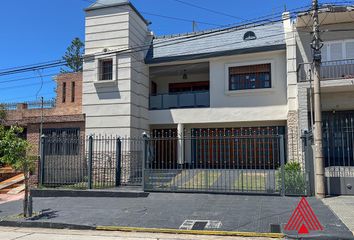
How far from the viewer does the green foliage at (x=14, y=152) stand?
10.4 meters

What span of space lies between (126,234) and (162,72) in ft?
43.0

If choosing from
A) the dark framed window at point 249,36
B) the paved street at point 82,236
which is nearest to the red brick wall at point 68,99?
the dark framed window at point 249,36

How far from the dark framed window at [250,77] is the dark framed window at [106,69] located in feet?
20.8

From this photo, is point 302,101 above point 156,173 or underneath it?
above

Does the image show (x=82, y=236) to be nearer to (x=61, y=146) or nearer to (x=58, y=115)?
(x=61, y=146)

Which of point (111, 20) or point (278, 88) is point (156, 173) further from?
point (111, 20)

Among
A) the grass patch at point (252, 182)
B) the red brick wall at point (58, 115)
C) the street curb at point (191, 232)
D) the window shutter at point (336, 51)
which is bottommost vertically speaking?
the street curb at point (191, 232)

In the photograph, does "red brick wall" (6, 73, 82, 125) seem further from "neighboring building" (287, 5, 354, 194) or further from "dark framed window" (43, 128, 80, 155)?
"neighboring building" (287, 5, 354, 194)

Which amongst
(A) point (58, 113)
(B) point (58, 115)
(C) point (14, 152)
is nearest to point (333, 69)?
(C) point (14, 152)

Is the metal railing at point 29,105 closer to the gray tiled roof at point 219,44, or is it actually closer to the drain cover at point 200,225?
the gray tiled roof at point 219,44

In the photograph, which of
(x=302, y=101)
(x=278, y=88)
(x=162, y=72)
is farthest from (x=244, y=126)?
(x=162, y=72)

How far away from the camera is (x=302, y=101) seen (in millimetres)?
15055

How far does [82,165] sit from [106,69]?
17.9 ft

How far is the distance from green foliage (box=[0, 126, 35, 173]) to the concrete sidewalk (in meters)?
1.69
